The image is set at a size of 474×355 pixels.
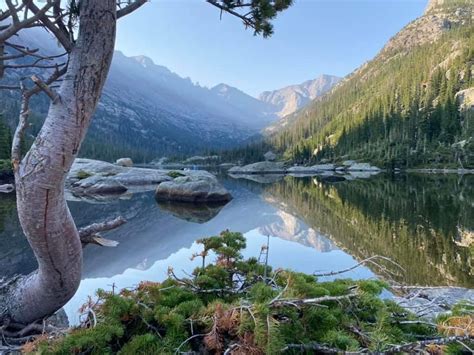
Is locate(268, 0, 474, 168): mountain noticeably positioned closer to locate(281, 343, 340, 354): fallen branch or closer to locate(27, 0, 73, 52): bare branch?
locate(281, 343, 340, 354): fallen branch

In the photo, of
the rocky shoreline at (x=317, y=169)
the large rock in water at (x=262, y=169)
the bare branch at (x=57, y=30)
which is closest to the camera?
the bare branch at (x=57, y=30)

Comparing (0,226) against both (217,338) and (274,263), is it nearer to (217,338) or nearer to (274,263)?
(274,263)

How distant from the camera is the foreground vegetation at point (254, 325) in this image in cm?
231

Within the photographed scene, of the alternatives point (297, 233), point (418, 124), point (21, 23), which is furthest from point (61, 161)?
point (418, 124)

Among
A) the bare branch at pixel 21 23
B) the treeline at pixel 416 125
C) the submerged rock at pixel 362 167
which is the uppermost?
the treeline at pixel 416 125

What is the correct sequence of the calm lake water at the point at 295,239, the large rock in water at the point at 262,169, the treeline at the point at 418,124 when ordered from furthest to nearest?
the large rock in water at the point at 262,169 → the treeline at the point at 418,124 → the calm lake water at the point at 295,239

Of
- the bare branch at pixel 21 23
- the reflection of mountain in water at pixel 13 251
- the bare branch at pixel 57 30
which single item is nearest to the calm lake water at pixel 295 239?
the reflection of mountain in water at pixel 13 251

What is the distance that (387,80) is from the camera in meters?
153

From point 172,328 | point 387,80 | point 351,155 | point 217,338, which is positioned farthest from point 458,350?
point 387,80

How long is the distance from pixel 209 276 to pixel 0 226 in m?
15.1

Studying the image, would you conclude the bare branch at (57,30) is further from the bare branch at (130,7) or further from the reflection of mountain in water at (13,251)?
the reflection of mountain in water at (13,251)

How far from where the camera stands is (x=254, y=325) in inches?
91.8

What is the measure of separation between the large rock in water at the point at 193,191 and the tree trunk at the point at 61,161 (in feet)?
74.1

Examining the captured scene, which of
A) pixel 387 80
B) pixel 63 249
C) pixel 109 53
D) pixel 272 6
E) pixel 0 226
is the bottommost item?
pixel 0 226
